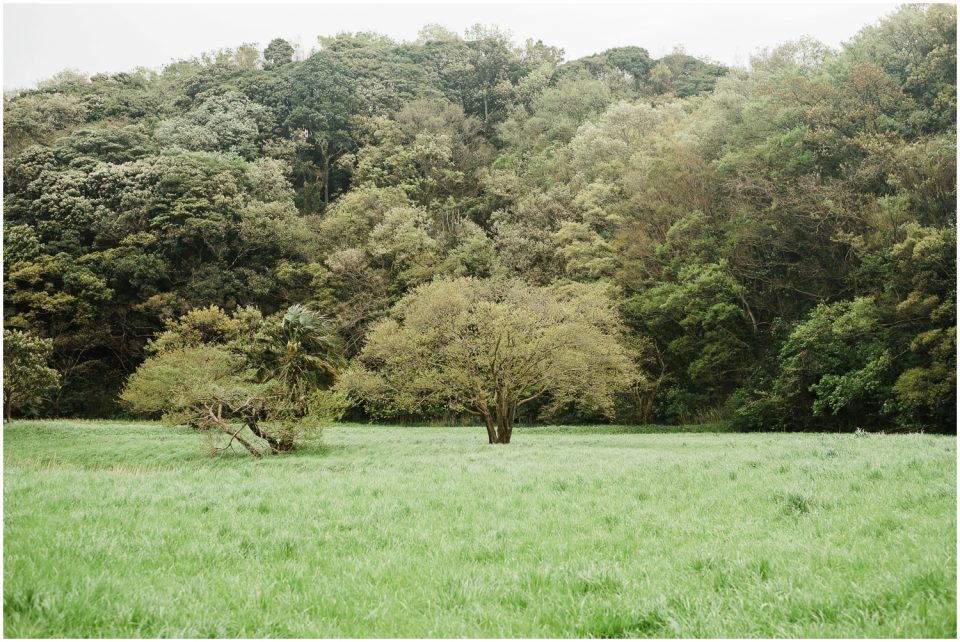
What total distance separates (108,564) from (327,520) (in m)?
2.66

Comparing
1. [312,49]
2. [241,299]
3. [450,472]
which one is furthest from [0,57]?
[312,49]

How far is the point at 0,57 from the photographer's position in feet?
19.9

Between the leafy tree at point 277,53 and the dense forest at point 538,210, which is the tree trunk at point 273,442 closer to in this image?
the dense forest at point 538,210

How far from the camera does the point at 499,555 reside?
623 centimetres

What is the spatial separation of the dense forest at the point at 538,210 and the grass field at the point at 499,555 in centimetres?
1433

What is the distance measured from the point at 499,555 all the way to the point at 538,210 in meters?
46.1

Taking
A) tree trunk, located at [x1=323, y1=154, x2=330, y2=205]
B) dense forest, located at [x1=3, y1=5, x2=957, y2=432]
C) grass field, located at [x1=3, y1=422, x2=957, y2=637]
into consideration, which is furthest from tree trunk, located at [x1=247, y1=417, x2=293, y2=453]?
tree trunk, located at [x1=323, y1=154, x2=330, y2=205]

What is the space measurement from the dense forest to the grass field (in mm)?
14332

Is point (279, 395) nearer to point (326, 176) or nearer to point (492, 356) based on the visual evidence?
point (492, 356)

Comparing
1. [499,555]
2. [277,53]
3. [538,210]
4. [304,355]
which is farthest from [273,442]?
[277,53]

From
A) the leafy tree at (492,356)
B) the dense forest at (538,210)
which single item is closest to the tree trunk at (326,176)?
the dense forest at (538,210)

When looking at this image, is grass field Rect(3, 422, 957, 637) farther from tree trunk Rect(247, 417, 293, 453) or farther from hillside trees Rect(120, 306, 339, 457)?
tree trunk Rect(247, 417, 293, 453)

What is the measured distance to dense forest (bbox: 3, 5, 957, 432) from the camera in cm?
3294

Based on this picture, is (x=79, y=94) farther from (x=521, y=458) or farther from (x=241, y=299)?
(x=521, y=458)
